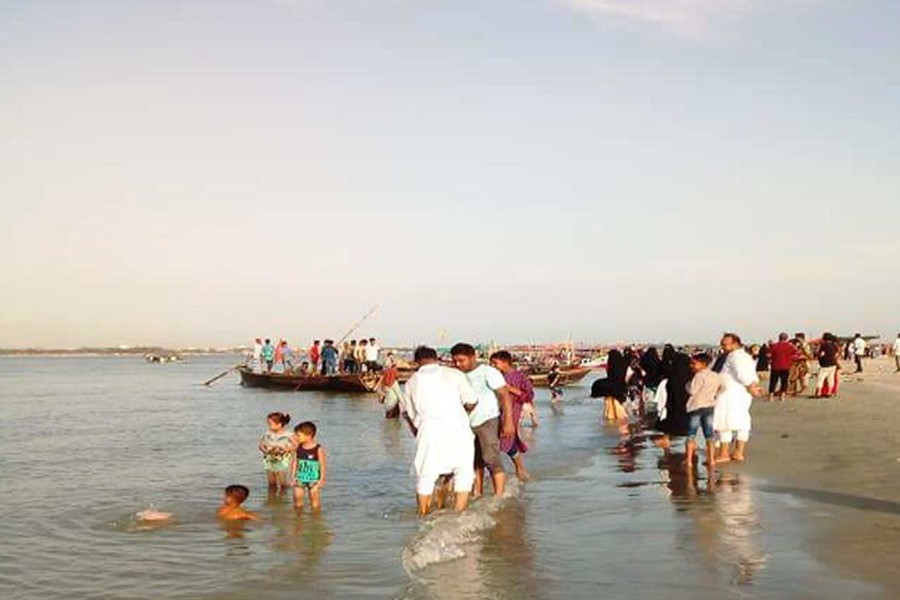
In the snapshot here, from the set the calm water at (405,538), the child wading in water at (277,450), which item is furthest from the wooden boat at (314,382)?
the child wading in water at (277,450)

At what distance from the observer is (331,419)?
2697cm

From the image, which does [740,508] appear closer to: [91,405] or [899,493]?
[899,493]

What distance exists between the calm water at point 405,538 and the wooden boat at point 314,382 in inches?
884

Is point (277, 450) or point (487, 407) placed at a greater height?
point (487, 407)

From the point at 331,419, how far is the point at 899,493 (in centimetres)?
1955

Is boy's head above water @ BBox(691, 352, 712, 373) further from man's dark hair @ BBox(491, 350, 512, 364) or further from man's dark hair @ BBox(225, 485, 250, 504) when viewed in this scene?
man's dark hair @ BBox(225, 485, 250, 504)

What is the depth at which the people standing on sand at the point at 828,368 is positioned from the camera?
74.6 feet

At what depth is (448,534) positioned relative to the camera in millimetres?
8102

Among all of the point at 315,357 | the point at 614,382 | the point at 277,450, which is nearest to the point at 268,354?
the point at 315,357

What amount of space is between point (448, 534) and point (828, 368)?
17.8 m

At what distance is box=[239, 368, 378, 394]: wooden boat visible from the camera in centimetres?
3906

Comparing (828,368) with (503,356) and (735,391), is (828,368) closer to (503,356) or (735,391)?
(735,391)

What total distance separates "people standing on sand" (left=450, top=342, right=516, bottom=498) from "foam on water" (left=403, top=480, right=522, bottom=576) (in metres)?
0.43

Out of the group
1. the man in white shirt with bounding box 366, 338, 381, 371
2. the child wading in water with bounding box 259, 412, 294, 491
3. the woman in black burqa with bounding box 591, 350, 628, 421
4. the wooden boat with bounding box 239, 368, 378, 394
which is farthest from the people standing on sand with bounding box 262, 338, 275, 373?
the child wading in water with bounding box 259, 412, 294, 491
